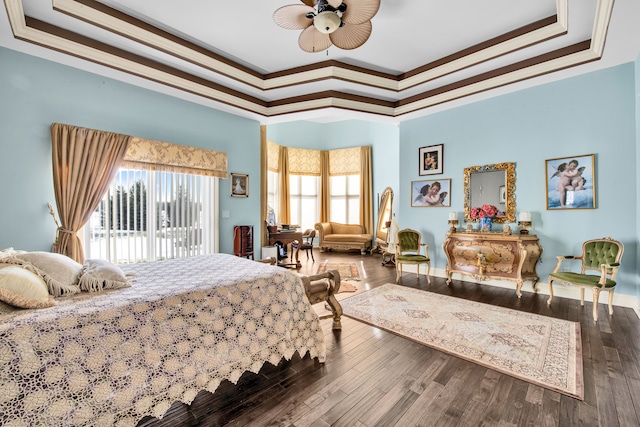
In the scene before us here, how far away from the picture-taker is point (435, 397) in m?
1.92

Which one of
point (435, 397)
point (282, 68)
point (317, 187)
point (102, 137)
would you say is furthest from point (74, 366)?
point (317, 187)

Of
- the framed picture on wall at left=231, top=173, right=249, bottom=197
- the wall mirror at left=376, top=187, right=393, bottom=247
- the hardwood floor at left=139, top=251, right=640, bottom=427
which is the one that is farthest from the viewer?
the wall mirror at left=376, top=187, right=393, bottom=247

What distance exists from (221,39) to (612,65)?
515cm

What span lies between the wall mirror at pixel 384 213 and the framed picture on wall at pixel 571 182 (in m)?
4.03

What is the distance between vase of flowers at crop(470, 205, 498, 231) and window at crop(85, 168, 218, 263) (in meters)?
4.52

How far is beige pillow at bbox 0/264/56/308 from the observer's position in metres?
1.50

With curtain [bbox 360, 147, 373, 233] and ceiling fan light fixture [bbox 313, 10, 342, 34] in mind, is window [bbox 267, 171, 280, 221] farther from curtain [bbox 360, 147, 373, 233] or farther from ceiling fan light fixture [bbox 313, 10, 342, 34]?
ceiling fan light fixture [bbox 313, 10, 342, 34]

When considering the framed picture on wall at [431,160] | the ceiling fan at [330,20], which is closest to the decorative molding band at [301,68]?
the framed picture on wall at [431,160]

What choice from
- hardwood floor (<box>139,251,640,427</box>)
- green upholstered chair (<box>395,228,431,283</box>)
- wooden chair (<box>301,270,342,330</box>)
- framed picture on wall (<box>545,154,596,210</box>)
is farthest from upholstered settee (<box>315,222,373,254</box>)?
hardwood floor (<box>139,251,640,427</box>)

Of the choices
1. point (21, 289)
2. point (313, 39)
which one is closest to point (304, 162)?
point (313, 39)

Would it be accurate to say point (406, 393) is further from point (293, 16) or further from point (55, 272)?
point (293, 16)

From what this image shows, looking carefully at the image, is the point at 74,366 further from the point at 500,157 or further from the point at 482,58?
the point at 500,157

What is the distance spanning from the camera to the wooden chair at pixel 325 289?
269 centimetres

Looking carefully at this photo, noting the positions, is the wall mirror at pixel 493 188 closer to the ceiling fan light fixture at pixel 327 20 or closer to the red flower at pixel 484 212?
the red flower at pixel 484 212
